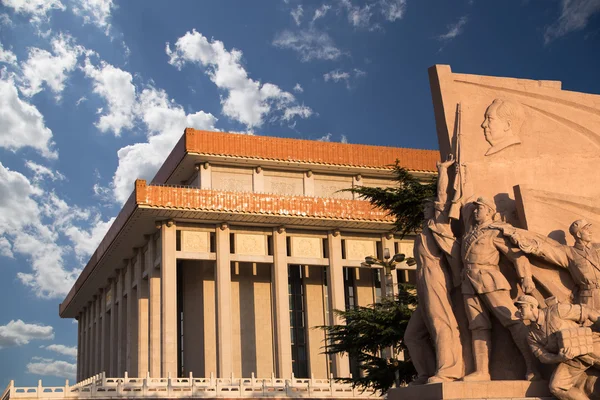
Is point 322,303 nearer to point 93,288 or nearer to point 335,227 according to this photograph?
point 335,227

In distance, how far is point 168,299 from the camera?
3156 cm

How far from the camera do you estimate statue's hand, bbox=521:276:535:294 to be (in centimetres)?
809

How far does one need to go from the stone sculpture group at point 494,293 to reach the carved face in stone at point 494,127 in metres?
0.04

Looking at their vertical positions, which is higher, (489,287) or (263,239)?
(263,239)

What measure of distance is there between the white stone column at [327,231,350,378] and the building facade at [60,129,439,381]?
50 millimetres

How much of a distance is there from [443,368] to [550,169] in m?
2.85

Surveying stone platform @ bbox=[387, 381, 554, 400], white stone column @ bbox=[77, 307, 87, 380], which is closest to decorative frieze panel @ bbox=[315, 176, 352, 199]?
white stone column @ bbox=[77, 307, 87, 380]

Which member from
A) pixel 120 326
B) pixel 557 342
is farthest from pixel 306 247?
pixel 557 342

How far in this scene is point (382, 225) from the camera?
34.7m

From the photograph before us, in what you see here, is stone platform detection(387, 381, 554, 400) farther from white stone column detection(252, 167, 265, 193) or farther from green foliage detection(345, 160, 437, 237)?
white stone column detection(252, 167, 265, 193)

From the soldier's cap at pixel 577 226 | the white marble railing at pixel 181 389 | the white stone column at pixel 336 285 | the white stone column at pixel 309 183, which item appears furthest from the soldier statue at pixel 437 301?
the white stone column at pixel 309 183

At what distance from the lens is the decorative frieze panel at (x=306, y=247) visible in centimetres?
3447

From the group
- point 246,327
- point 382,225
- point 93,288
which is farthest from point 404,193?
point 93,288

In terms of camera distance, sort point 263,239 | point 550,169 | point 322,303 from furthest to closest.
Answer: point 322,303
point 263,239
point 550,169
